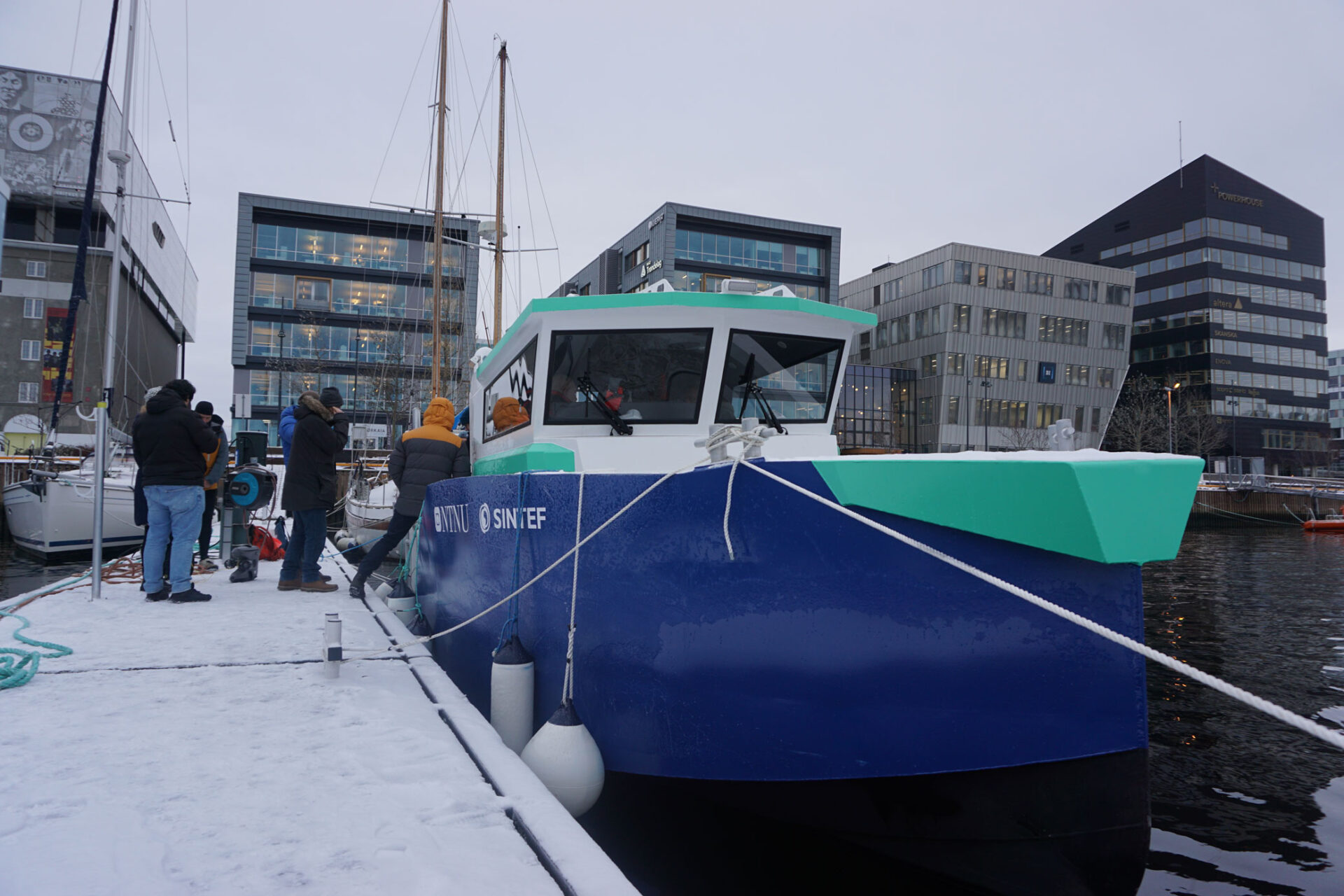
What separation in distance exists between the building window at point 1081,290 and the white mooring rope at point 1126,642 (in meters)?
58.2

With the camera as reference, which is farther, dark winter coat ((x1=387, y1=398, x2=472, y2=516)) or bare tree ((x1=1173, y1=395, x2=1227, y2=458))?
bare tree ((x1=1173, y1=395, x2=1227, y2=458))

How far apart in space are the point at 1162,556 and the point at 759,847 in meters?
2.35

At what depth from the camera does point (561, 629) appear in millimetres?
4090

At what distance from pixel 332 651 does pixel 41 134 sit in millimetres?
61392

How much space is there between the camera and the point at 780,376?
5371 millimetres

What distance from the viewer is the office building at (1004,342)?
164 ft

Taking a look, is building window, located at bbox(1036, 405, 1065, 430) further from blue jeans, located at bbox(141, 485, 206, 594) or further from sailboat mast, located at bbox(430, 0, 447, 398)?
blue jeans, located at bbox(141, 485, 206, 594)

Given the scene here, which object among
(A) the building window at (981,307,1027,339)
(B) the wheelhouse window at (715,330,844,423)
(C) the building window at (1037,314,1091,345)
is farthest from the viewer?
(C) the building window at (1037,314,1091,345)

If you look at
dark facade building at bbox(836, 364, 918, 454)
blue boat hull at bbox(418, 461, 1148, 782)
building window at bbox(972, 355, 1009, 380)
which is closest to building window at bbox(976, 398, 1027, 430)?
building window at bbox(972, 355, 1009, 380)

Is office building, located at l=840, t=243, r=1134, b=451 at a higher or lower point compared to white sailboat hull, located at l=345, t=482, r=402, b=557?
higher

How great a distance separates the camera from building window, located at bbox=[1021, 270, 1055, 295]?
51.9m

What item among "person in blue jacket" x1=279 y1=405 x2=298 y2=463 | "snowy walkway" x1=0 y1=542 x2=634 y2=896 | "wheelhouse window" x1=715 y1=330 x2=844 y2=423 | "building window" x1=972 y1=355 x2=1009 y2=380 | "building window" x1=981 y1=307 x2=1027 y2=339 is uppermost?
"building window" x1=981 y1=307 x2=1027 y2=339

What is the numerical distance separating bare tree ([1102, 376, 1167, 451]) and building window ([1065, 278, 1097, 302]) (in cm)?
830

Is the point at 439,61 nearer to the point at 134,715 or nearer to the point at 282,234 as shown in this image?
the point at 134,715
